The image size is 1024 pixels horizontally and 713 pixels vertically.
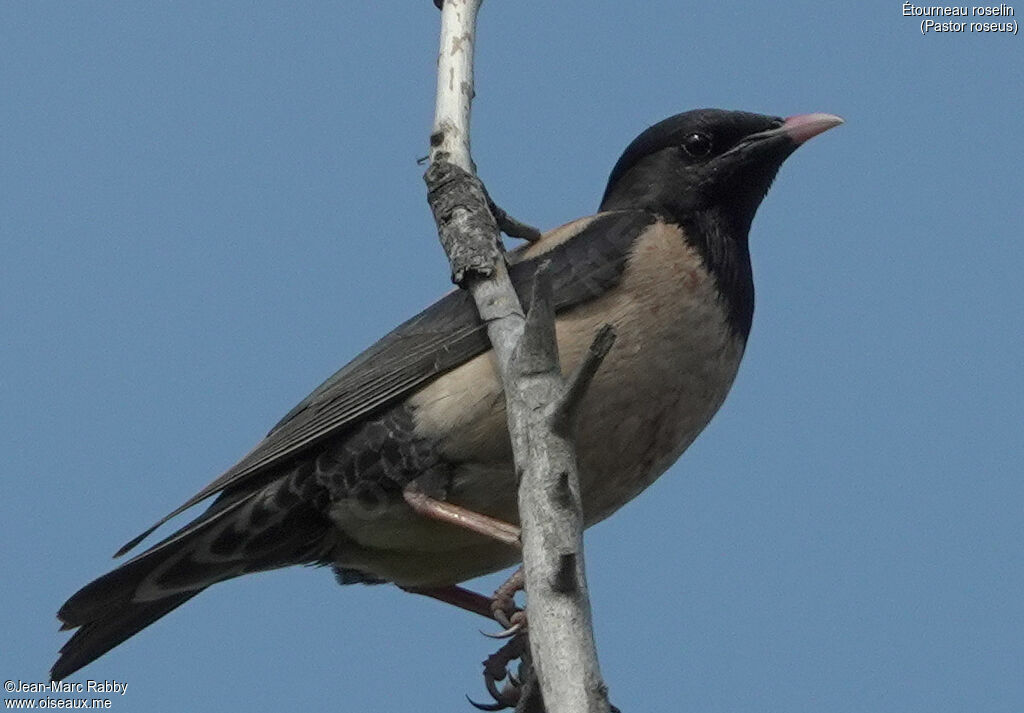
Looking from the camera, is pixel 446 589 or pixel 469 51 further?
pixel 446 589

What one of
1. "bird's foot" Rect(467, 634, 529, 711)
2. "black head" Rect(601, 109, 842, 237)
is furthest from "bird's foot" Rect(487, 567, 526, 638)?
"black head" Rect(601, 109, 842, 237)

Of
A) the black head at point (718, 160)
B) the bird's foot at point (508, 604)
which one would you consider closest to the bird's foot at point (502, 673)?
the bird's foot at point (508, 604)

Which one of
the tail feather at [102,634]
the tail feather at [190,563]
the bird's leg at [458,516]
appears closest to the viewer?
the bird's leg at [458,516]

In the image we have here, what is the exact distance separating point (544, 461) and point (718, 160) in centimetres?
308

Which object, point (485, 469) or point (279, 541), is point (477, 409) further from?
point (279, 541)

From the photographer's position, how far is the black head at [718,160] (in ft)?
23.1

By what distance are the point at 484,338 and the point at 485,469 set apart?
0.54 metres

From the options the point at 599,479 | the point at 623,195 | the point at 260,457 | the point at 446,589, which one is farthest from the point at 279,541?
Answer: the point at 623,195

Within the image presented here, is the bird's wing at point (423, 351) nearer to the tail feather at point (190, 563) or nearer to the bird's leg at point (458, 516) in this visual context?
the tail feather at point (190, 563)

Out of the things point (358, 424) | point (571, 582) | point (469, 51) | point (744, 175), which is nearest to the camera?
point (571, 582)

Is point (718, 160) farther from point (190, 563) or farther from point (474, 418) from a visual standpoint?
point (190, 563)

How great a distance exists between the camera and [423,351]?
21.5 ft

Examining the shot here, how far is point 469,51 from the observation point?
615 cm

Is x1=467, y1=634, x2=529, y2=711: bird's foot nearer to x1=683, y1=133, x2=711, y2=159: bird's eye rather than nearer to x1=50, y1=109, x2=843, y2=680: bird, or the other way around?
x1=50, y1=109, x2=843, y2=680: bird
